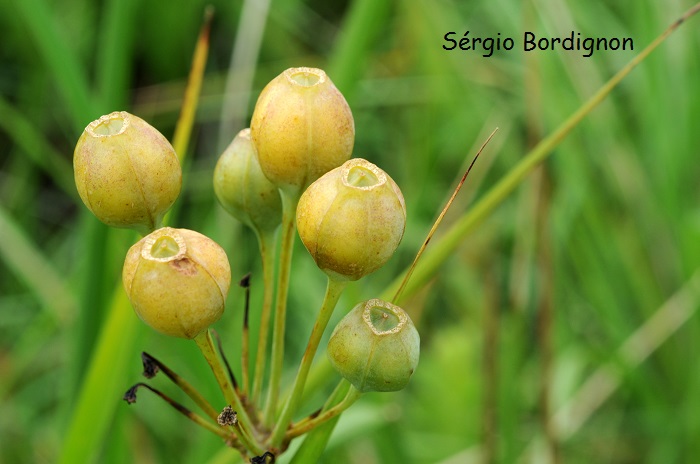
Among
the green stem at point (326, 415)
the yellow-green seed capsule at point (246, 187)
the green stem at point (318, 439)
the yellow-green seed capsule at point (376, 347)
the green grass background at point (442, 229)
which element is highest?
the yellow-green seed capsule at point (376, 347)

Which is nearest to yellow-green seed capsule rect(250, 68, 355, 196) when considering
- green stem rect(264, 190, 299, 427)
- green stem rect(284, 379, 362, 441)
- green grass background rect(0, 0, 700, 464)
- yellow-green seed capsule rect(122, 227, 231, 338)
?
green stem rect(264, 190, 299, 427)

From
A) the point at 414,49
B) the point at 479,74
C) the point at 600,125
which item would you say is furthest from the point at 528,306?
the point at 414,49

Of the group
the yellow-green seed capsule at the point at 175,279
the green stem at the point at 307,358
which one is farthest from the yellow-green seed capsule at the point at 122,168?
the green stem at the point at 307,358

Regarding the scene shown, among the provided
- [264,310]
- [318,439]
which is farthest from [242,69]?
[318,439]

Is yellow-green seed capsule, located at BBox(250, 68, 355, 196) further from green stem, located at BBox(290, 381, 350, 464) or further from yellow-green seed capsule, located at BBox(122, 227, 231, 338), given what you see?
green stem, located at BBox(290, 381, 350, 464)

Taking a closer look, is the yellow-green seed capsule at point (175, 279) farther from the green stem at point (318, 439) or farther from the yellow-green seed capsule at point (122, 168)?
the green stem at point (318, 439)
